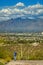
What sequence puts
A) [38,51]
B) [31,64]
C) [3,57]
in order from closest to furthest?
[31,64]
[3,57]
[38,51]

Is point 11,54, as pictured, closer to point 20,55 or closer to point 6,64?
point 20,55

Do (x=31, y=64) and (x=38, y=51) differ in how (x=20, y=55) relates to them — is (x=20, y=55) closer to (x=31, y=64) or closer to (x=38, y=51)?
(x=38, y=51)

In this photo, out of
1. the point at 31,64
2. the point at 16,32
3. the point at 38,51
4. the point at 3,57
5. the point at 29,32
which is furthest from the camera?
the point at 16,32

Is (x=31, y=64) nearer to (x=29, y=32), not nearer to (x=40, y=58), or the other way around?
(x=40, y=58)

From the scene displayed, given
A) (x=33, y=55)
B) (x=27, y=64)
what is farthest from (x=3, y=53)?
(x=27, y=64)

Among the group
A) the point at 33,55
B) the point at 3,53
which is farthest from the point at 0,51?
the point at 33,55

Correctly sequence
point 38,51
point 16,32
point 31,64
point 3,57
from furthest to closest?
point 16,32 < point 38,51 < point 3,57 < point 31,64

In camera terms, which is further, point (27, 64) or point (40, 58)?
point (40, 58)

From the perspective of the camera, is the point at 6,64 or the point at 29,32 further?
the point at 29,32
